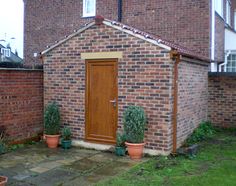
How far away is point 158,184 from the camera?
629 cm

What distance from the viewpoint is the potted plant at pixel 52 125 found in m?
9.52

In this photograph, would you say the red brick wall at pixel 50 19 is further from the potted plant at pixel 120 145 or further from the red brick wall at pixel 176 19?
the potted plant at pixel 120 145

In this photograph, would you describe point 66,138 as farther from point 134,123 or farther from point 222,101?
point 222,101

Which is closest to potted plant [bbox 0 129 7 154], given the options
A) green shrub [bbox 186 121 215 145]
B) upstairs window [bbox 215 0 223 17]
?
green shrub [bbox 186 121 215 145]

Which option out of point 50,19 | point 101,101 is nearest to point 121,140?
point 101,101

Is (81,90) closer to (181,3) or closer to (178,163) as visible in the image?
(178,163)

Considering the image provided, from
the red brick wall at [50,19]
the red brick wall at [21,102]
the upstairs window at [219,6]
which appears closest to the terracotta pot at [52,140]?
the red brick wall at [21,102]

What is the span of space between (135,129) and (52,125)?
8.38 feet

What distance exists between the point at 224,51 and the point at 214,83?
3.75 meters

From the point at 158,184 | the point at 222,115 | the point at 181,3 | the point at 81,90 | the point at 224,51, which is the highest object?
the point at 181,3

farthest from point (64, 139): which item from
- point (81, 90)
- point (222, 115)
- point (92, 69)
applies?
point (222, 115)

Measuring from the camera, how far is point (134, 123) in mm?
8219

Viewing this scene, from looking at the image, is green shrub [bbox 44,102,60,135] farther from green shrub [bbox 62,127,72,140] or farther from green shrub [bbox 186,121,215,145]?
green shrub [bbox 186,121,215,145]

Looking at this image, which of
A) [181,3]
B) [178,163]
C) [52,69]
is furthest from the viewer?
[181,3]
